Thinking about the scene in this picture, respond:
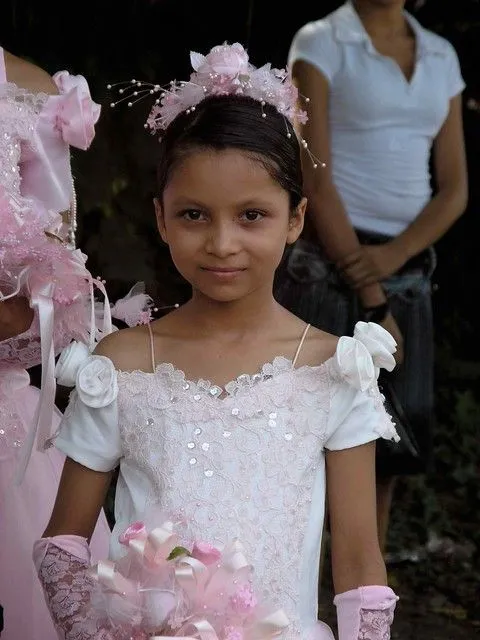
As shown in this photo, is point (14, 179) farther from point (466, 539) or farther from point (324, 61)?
point (466, 539)

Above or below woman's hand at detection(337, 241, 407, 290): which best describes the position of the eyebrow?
below

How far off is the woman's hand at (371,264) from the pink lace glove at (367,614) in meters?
2.19

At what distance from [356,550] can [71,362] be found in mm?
606

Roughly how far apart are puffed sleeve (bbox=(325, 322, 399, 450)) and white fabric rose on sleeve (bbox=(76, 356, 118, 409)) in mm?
392

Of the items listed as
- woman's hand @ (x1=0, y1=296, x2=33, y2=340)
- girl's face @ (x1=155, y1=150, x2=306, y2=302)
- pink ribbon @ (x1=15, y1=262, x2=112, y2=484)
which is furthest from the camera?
woman's hand @ (x1=0, y1=296, x2=33, y2=340)

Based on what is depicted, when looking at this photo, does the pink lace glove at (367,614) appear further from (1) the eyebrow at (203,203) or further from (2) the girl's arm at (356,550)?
(1) the eyebrow at (203,203)

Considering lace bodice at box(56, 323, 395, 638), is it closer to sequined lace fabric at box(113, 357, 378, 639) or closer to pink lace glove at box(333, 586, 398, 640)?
sequined lace fabric at box(113, 357, 378, 639)

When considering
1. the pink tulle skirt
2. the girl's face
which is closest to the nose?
the girl's face

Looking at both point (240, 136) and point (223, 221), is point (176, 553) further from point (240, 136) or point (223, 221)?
point (240, 136)

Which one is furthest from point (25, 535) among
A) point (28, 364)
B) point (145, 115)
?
point (145, 115)

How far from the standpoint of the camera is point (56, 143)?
3.24 metres

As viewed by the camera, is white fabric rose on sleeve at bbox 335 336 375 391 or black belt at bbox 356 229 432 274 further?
black belt at bbox 356 229 432 274

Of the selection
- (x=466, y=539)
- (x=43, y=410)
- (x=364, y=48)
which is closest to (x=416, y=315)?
(x=364, y=48)

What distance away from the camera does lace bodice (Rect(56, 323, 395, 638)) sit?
2477 millimetres
